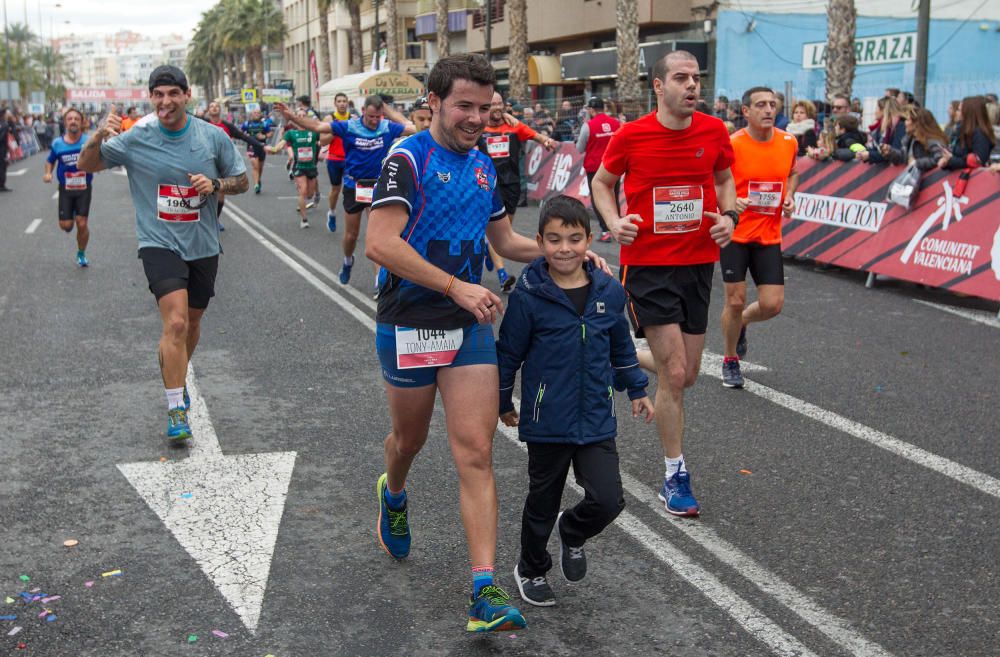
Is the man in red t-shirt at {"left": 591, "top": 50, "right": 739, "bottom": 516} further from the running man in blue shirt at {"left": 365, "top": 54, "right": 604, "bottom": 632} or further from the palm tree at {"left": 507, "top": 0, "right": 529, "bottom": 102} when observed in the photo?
the palm tree at {"left": 507, "top": 0, "right": 529, "bottom": 102}

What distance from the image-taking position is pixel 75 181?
1403cm

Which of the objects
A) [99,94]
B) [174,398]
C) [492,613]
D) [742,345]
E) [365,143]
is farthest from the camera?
[99,94]

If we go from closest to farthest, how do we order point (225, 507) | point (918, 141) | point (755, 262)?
1. point (225, 507)
2. point (755, 262)
3. point (918, 141)

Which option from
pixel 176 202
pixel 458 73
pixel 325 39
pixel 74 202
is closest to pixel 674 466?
pixel 458 73

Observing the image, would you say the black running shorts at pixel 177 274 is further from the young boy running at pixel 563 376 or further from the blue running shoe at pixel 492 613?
the blue running shoe at pixel 492 613

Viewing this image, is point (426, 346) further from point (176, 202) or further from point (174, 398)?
point (176, 202)

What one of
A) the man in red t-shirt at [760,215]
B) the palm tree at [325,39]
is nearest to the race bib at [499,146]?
the man in red t-shirt at [760,215]

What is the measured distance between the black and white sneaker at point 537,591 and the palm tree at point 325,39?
2447 inches

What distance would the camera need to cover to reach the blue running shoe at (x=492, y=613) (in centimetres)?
378

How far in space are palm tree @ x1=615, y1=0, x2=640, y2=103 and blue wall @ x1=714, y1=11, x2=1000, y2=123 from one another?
2.33 m

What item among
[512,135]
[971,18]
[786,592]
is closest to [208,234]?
[786,592]

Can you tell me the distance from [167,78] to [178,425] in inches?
76.9

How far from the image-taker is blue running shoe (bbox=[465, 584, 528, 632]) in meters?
3.78

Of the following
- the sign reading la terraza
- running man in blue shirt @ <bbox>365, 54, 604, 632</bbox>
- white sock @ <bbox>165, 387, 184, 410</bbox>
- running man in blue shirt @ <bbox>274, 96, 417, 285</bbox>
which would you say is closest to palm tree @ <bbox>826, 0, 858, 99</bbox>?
the sign reading la terraza
